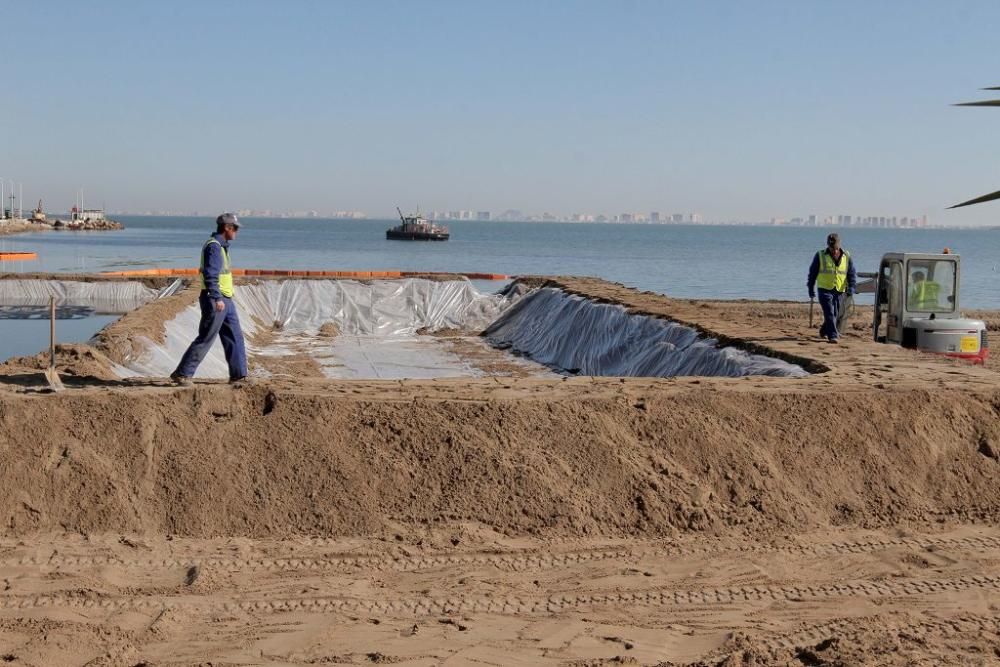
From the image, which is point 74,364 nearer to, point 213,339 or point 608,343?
point 213,339

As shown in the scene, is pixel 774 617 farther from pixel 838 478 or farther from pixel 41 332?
pixel 41 332

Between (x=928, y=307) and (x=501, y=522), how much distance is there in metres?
8.27

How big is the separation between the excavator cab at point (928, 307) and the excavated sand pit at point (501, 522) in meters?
3.05

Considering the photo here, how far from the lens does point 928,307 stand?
13703 millimetres

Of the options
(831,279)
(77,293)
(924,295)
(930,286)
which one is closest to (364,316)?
(77,293)

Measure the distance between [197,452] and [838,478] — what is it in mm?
5234

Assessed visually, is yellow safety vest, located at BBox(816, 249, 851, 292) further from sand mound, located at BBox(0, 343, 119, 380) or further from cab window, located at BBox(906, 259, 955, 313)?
sand mound, located at BBox(0, 343, 119, 380)

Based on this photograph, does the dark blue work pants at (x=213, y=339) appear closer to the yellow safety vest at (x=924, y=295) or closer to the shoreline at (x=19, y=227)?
the yellow safety vest at (x=924, y=295)

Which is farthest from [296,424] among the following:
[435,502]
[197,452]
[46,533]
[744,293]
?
[744,293]

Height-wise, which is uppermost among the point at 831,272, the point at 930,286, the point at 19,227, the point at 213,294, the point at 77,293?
the point at 19,227

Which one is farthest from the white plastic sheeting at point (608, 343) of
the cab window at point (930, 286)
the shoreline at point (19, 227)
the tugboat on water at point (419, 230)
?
the shoreline at point (19, 227)

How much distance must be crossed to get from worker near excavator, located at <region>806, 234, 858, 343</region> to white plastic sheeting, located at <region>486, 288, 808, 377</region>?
126cm

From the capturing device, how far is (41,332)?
69.7 feet

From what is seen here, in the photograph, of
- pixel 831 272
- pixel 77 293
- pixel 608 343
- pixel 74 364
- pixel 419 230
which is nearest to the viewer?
pixel 74 364
